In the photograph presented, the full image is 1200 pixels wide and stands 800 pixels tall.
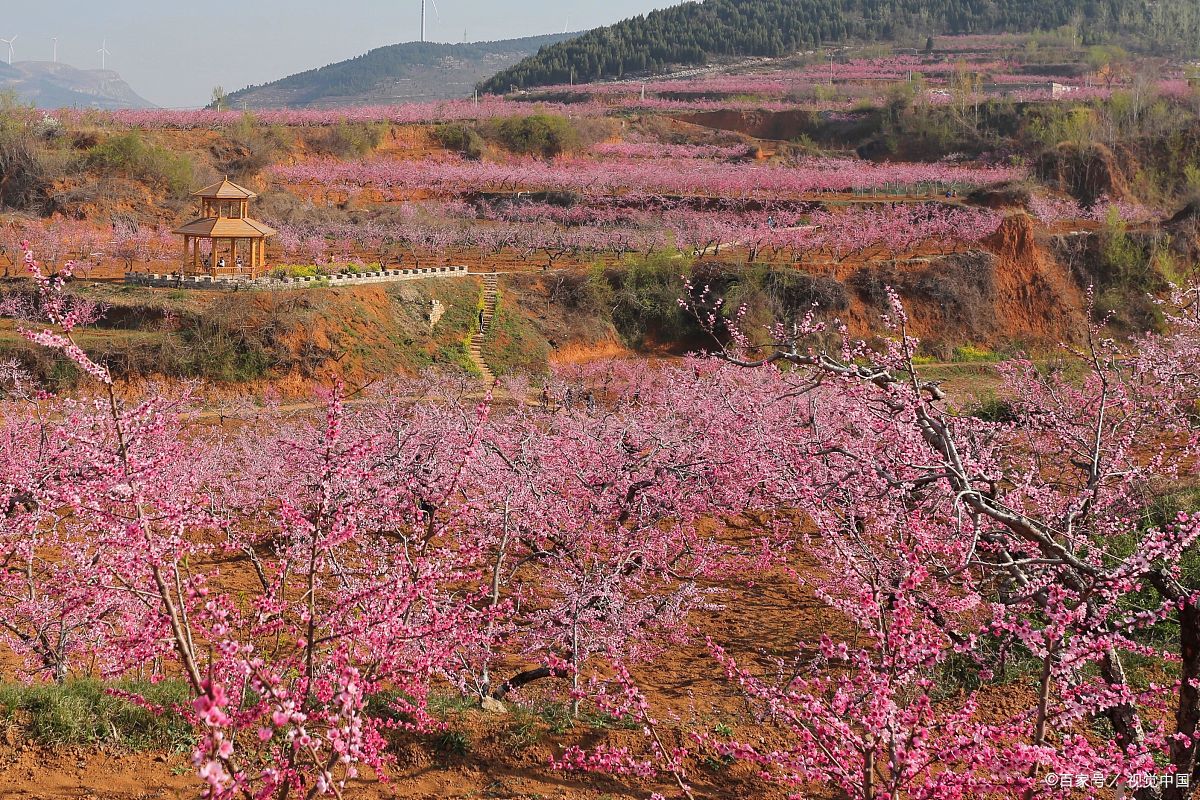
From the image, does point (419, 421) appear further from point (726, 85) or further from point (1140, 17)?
point (1140, 17)

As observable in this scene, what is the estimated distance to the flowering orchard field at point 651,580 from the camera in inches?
248

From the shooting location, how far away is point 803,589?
18.3 m

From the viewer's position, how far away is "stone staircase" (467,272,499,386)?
130 feet

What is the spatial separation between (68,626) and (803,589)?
1171 cm

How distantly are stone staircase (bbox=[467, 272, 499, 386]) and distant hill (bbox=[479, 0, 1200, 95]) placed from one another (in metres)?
111

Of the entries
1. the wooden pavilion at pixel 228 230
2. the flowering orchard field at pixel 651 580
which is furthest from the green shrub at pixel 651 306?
the flowering orchard field at pixel 651 580

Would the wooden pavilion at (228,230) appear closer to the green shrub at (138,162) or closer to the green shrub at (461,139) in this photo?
the green shrub at (138,162)

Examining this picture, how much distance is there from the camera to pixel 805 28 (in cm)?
15588

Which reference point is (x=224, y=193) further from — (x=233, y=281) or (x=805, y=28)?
(x=805, y=28)

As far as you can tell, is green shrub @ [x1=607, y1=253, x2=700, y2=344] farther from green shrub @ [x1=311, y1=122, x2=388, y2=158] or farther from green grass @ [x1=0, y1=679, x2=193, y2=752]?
green shrub @ [x1=311, y1=122, x2=388, y2=158]

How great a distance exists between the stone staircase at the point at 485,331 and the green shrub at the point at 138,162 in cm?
2713

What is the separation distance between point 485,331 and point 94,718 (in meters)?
34.3

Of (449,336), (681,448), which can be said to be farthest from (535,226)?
(681,448)

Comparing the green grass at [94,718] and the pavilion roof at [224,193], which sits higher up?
the pavilion roof at [224,193]
